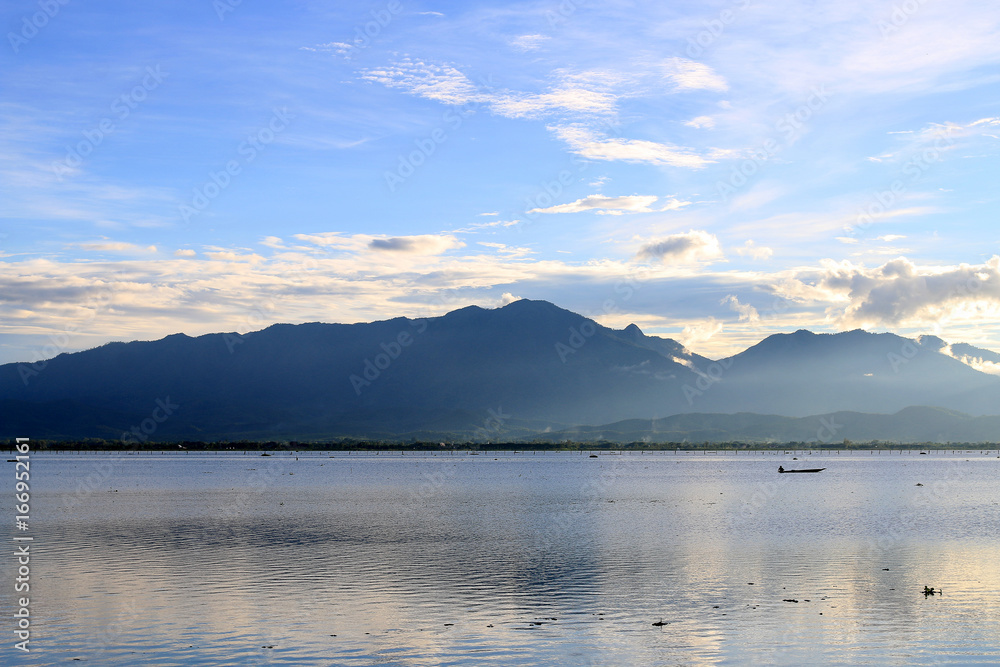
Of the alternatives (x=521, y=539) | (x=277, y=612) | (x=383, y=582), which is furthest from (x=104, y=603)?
(x=521, y=539)

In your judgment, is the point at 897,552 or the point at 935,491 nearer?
the point at 897,552

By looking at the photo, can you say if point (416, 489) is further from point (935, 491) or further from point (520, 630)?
point (520, 630)

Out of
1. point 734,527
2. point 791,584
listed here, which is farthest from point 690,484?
point 791,584

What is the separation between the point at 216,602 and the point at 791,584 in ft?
84.6

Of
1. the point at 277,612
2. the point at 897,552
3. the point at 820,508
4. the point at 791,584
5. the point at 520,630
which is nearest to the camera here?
the point at 520,630

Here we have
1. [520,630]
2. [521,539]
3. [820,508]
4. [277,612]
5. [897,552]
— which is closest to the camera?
[520,630]

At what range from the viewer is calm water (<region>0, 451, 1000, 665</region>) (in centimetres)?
2938

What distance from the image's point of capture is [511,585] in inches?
1622

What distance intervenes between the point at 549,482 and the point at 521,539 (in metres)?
82.1

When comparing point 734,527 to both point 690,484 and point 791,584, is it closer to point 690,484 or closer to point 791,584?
point 791,584

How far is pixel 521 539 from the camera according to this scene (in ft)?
197

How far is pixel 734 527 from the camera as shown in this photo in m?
68.2

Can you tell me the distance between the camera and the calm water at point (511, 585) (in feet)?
96.4

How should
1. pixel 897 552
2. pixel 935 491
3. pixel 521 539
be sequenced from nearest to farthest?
pixel 897 552, pixel 521 539, pixel 935 491
